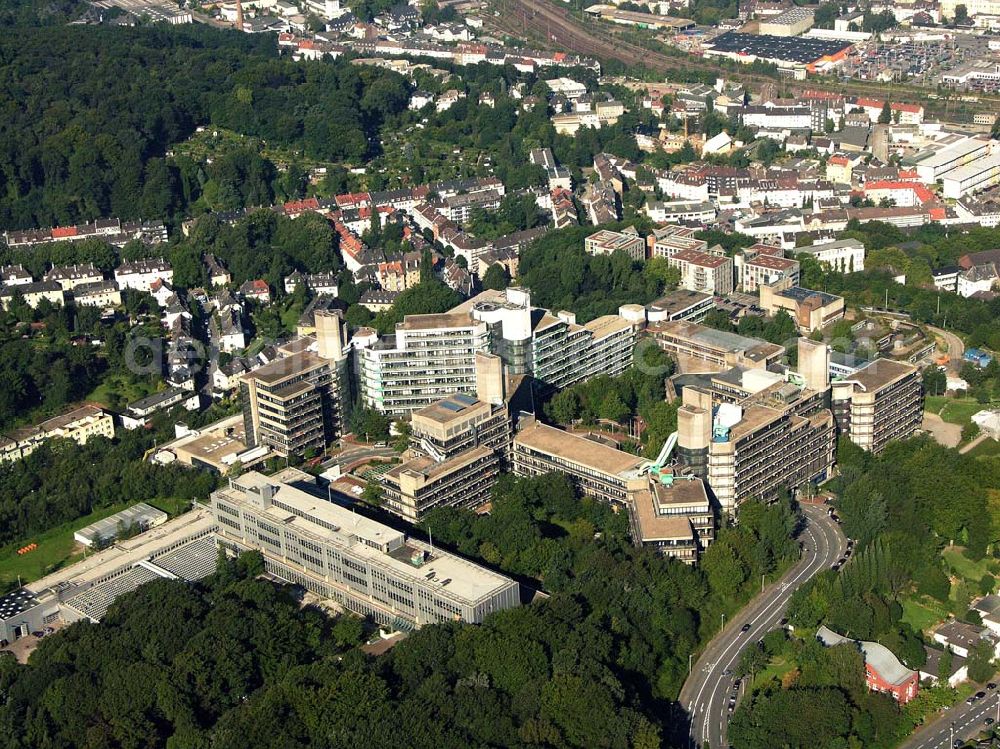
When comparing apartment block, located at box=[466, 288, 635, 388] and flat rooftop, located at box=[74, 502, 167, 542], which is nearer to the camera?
flat rooftop, located at box=[74, 502, 167, 542]

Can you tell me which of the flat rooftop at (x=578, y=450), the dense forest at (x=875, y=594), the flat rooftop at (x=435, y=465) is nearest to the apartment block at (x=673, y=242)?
the dense forest at (x=875, y=594)

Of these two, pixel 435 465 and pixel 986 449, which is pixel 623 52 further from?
pixel 435 465

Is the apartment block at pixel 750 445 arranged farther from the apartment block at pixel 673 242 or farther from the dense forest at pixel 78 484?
the apartment block at pixel 673 242

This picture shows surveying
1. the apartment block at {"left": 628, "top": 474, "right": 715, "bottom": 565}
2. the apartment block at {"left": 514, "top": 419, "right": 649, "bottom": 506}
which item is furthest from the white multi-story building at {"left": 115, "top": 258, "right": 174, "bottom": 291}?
the apartment block at {"left": 628, "top": 474, "right": 715, "bottom": 565}

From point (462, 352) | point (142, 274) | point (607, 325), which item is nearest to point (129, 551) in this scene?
point (462, 352)

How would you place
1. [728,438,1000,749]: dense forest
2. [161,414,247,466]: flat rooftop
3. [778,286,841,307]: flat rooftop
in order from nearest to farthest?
1. [728,438,1000,749]: dense forest
2. [161,414,247,466]: flat rooftop
3. [778,286,841,307]: flat rooftop

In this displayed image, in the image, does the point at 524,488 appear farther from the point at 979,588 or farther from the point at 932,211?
the point at 932,211

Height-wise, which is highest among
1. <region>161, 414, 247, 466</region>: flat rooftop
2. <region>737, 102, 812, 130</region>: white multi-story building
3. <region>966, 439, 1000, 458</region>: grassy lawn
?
<region>737, 102, 812, 130</region>: white multi-story building

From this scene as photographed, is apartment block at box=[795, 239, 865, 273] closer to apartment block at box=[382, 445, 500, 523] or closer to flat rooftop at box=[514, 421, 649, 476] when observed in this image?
flat rooftop at box=[514, 421, 649, 476]
